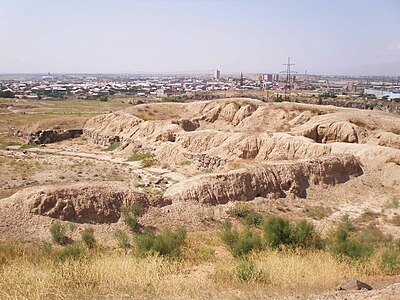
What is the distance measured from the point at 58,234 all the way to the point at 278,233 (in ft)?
28.1

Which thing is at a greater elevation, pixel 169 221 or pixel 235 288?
pixel 235 288

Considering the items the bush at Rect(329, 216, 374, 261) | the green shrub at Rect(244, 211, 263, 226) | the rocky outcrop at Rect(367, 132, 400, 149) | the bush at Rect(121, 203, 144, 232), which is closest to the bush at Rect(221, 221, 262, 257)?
the bush at Rect(329, 216, 374, 261)

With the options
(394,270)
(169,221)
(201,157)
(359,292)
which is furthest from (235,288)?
(201,157)

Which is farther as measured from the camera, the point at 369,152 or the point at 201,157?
the point at 201,157

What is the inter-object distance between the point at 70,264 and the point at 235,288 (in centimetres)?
441

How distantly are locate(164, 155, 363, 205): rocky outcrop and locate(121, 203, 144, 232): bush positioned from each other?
2.38 meters

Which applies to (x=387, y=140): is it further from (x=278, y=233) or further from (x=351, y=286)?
(x=351, y=286)

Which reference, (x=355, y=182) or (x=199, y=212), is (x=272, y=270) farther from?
(x=355, y=182)

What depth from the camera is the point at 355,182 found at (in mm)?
25828

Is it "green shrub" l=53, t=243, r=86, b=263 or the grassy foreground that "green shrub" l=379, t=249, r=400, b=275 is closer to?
the grassy foreground

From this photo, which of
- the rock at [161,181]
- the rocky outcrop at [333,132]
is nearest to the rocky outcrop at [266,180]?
the rock at [161,181]

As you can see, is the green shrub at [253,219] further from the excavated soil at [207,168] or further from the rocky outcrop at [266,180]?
the rocky outcrop at [266,180]

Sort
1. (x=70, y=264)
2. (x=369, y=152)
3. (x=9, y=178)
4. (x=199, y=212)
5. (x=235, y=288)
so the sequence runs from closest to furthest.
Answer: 1. (x=235, y=288)
2. (x=70, y=264)
3. (x=199, y=212)
4. (x=369, y=152)
5. (x=9, y=178)

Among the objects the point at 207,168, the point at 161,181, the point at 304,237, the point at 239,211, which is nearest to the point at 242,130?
the point at 207,168
